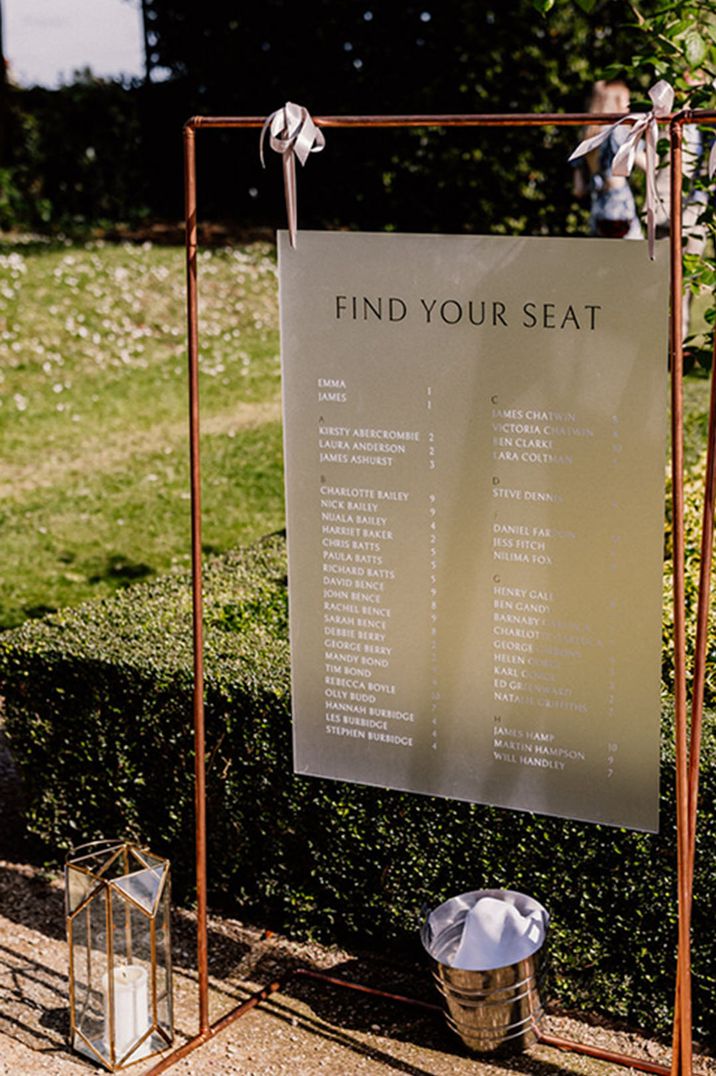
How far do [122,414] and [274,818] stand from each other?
7.00 meters

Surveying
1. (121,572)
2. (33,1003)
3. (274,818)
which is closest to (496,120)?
(274,818)

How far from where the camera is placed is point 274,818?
172 inches

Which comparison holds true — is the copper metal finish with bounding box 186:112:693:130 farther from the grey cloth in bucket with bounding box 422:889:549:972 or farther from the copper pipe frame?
the grey cloth in bucket with bounding box 422:889:549:972

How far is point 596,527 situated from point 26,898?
261 cm

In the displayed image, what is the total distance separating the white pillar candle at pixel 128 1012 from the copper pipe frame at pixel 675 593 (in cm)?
14

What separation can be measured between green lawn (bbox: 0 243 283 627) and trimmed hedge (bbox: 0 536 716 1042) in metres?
2.49

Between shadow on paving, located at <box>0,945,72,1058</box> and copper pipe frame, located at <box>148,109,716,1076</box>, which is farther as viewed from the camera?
shadow on paving, located at <box>0,945,72,1058</box>

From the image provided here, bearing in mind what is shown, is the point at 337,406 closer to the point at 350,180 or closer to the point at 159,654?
the point at 159,654

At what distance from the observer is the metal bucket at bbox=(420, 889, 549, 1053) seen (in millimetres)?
3738

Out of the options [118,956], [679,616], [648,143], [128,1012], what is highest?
[648,143]

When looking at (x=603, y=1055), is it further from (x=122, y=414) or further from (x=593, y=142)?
(x=122, y=414)

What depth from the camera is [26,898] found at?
481cm

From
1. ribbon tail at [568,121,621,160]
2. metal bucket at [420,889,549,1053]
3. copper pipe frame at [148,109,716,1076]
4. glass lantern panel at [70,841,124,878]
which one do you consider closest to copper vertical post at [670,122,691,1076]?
copper pipe frame at [148,109,716,1076]

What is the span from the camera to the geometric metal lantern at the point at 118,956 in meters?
3.90
